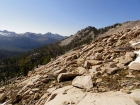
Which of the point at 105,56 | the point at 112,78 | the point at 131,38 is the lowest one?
the point at 112,78

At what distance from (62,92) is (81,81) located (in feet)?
5.15

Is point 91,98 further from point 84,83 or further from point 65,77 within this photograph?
point 65,77

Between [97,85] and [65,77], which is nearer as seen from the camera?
[97,85]

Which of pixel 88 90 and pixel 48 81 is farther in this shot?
pixel 48 81

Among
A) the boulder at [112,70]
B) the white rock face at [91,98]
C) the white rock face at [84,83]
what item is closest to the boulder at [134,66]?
the boulder at [112,70]

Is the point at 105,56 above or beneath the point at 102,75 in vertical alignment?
above

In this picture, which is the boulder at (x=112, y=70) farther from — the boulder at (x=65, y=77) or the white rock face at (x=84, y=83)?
the boulder at (x=65, y=77)

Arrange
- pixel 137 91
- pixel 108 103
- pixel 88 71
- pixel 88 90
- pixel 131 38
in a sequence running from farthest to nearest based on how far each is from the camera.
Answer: pixel 131 38
pixel 88 71
pixel 88 90
pixel 137 91
pixel 108 103

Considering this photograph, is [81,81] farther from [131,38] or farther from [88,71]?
[131,38]

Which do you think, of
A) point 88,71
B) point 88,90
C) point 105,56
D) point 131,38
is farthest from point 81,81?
point 131,38

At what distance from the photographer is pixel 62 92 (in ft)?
37.1

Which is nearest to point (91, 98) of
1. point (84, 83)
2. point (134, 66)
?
point (84, 83)

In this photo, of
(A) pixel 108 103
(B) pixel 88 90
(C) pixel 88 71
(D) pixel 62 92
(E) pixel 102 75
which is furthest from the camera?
(C) pixel 88 71

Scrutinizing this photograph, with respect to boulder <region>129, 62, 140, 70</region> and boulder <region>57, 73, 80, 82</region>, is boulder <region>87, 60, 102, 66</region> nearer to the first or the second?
boulder <region>57, 73, 80, 82</region>
